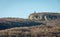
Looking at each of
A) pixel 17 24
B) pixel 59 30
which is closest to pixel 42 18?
pixel 17 24

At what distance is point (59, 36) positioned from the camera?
51.6 ft

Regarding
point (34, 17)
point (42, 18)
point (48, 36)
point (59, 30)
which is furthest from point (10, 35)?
point (34, 17)

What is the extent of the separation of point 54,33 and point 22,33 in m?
2.48

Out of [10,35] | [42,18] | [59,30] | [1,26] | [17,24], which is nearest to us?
[10,35]

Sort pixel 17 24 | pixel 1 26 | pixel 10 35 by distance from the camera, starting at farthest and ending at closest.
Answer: pixel 17 24 → pixel 1 26 → pixel 10 35

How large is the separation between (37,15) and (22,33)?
101ft

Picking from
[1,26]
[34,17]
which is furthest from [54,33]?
[34,17]

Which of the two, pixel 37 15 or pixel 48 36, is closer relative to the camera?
pixel 48 36

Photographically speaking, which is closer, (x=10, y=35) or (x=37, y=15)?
(x=10, y=35)

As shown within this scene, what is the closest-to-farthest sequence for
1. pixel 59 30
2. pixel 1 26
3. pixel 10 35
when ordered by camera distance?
pixel 10 35
pixel 59 30
pixel 1 26

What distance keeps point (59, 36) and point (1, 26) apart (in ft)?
31.2

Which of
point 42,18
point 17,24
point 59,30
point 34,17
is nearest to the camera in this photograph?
point 59,30

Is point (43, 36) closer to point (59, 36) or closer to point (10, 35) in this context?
point (59, 36)

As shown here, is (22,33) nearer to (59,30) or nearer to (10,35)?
(10,35)
